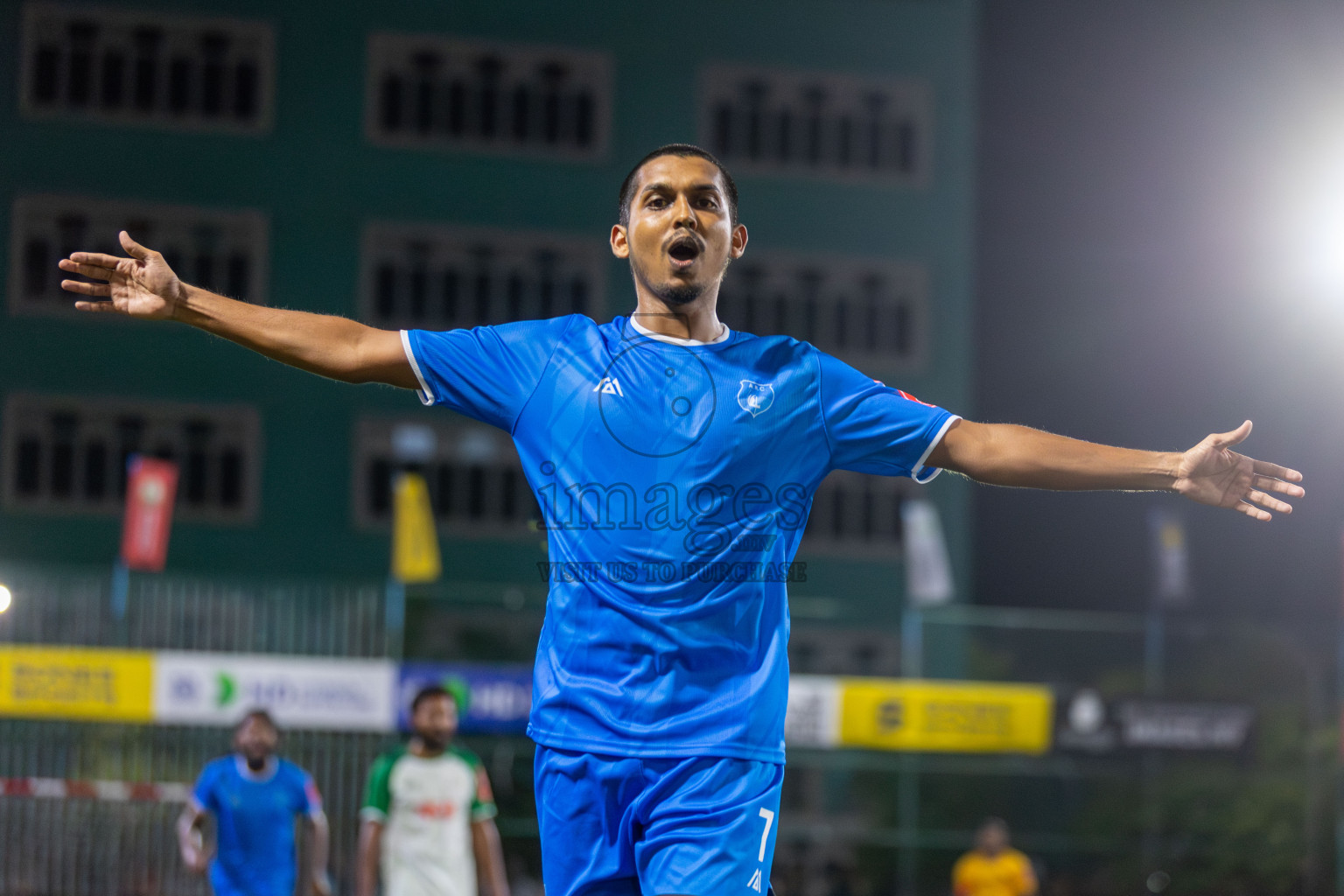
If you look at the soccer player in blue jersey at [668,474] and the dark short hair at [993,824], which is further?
the dark short hair at [993,824]

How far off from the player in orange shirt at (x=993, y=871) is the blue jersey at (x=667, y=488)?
1286 centimetres

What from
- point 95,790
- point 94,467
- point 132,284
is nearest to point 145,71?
point 94,467

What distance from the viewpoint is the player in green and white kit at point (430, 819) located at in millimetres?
9805

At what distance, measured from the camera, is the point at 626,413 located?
139 inches

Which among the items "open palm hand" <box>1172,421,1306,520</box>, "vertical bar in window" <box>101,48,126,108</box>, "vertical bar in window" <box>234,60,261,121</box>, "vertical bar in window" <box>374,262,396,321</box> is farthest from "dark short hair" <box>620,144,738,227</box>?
"vertical bar in window" <box>101,48,126,108</box>

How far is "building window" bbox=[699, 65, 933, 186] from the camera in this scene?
29.9 metres

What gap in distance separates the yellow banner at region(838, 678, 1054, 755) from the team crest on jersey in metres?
13.6

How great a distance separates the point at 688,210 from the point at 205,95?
88.3 feet

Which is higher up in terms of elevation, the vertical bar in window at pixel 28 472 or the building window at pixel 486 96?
the building window at pixel 486 96

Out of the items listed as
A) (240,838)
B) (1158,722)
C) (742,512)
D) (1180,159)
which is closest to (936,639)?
(1158,722)

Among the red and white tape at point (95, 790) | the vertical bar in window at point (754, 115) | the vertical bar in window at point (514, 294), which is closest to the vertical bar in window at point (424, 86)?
the vertical bar in window at point (514, 294)

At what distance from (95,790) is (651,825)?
1331 centimetres

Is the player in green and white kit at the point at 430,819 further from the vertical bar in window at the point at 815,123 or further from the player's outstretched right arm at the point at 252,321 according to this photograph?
the vertical bar in window at the point at 815,123

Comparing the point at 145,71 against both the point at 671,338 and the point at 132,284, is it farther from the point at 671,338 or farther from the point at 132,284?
the point at 671,338
